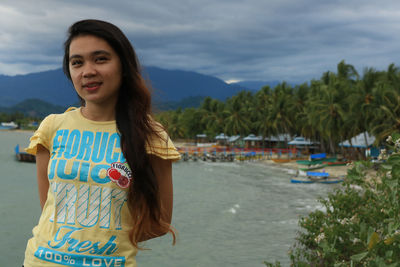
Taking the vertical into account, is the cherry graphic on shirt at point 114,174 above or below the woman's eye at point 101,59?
below

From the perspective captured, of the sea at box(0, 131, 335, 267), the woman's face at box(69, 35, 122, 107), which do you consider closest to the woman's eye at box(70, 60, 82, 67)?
the woman's face at box(69, 35, 122, 107)

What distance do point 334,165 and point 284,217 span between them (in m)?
19.3

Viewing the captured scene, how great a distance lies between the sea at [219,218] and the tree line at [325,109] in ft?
24.6

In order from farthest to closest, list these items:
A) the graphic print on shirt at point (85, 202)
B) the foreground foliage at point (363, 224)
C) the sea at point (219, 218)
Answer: the sea at point (219, 218)
the foreground foliage at point (363, 224)
the graphic print on shirt at point (85, 202)

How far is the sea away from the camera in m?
15.8

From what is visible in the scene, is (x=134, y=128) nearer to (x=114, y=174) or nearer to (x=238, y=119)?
(x=114, y=174)

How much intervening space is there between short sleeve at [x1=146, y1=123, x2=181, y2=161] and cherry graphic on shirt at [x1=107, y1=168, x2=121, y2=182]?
0.18m

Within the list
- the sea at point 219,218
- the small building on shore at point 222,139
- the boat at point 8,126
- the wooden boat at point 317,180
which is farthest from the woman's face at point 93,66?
the boat at point 8,126

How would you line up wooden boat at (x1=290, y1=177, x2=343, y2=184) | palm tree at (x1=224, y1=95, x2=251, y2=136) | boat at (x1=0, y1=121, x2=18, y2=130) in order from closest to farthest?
wooden boat at (x1=290, y1=177, x2=343, y2=184) → palm tree at (x1=224, y1=95, x2=251, y2=136) → boat at (x1=0, y1=121, x2=18, y2=130)

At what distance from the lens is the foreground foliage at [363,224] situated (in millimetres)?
2543

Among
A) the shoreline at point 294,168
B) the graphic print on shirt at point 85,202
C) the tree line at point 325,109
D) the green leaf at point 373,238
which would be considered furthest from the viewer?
the shoreline at point 294,168

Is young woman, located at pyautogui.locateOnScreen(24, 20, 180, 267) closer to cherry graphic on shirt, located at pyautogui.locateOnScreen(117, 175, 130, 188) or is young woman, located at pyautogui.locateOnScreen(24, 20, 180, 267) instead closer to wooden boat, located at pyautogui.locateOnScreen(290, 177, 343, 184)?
cherry graphic on shirt, located at pyautogui.locateOnScreen(117, 175, 130, 188)

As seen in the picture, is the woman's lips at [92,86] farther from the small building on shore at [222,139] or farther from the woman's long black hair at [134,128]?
the small building on shore at [222,139]

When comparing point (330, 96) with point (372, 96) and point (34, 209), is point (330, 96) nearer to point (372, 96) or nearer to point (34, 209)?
point (372, 96)
